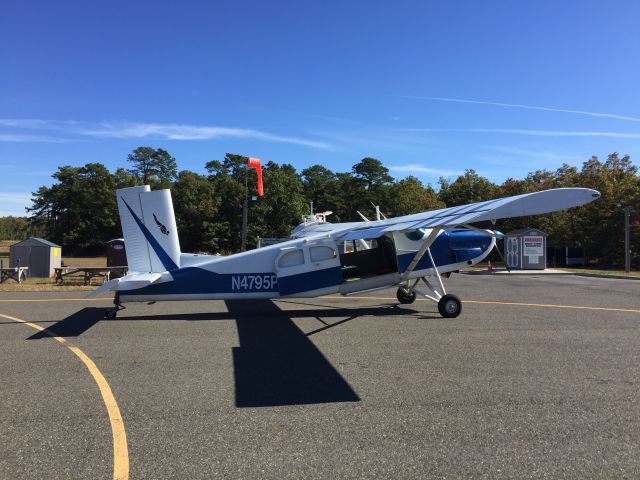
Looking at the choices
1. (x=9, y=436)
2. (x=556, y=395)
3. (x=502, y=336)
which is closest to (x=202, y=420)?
(x=9, y=436)

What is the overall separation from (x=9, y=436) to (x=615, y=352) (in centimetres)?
844

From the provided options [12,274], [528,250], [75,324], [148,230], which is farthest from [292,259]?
[528,250]

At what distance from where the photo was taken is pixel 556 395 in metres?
5.33

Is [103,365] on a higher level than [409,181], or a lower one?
lower

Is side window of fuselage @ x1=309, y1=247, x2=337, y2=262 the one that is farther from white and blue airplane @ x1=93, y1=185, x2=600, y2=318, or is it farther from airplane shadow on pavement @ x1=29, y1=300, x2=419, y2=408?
airplane shadow on pavement @ x1=29, y1=300, x2=419, y2=408

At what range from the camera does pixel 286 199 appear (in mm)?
66438

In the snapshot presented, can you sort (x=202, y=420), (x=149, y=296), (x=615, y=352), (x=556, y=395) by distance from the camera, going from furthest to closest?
(x=149, y=296) → (x=615, y=352) → (x=556, y=395) → (x=202, y=420)

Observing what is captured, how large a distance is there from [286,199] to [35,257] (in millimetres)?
44407

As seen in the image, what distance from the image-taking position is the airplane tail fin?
1088 cm

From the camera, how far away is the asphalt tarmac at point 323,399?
369cm

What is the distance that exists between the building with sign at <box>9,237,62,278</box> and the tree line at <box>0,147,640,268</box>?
41967 mm

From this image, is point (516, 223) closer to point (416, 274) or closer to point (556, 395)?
point (416, 274)

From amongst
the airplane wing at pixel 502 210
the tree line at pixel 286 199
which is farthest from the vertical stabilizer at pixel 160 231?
the tree line at pixel 286 199

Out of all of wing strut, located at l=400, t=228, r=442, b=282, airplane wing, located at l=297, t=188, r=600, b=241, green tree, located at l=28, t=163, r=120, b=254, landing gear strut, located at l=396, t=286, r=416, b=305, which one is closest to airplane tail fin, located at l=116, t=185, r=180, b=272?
airplane wing, located at l=297, t=188, r=600, b=241
